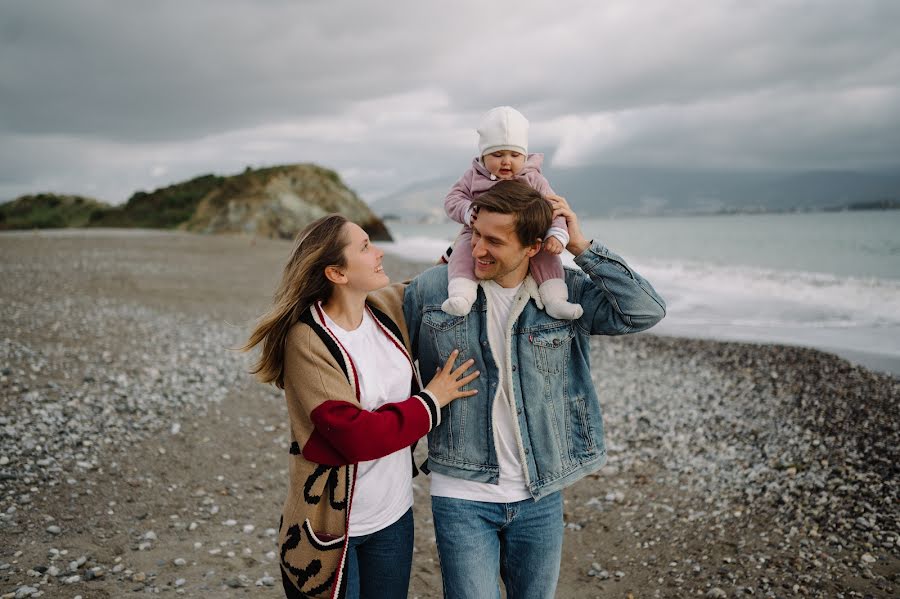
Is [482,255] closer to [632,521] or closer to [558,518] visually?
[558,518]

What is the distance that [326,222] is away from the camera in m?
3.28

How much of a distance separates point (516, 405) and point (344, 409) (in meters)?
0.93

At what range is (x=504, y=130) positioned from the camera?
3.73 metres

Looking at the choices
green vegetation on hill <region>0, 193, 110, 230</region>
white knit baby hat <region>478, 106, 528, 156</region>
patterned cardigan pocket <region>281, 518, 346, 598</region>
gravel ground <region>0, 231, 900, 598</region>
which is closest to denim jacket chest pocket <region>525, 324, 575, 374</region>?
white knit baby hat <region>478, 106, 528, 156</region>

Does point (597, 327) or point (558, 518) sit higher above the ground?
point (597, 327)

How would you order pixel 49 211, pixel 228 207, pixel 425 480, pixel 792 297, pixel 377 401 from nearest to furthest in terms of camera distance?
1. pixel 377 401
2. pixel 425 480
3. pixel 792 297
4. pixel 228 207
5. pixel 49 211

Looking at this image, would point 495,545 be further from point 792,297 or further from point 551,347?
point 792,297

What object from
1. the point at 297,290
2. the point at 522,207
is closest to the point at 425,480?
the point at 297,290

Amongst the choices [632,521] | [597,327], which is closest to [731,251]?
[632,521]

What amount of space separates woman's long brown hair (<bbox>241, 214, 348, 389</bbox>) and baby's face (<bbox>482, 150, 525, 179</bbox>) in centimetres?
116

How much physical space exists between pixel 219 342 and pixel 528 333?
10.4 metres

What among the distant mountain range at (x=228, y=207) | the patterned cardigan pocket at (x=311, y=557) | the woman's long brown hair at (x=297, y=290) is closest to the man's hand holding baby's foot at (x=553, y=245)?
the woman's long brown hair at (x=297, y=290)

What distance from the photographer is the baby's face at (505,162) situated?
381cm

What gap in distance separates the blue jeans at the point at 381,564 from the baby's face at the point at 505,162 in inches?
83.9
